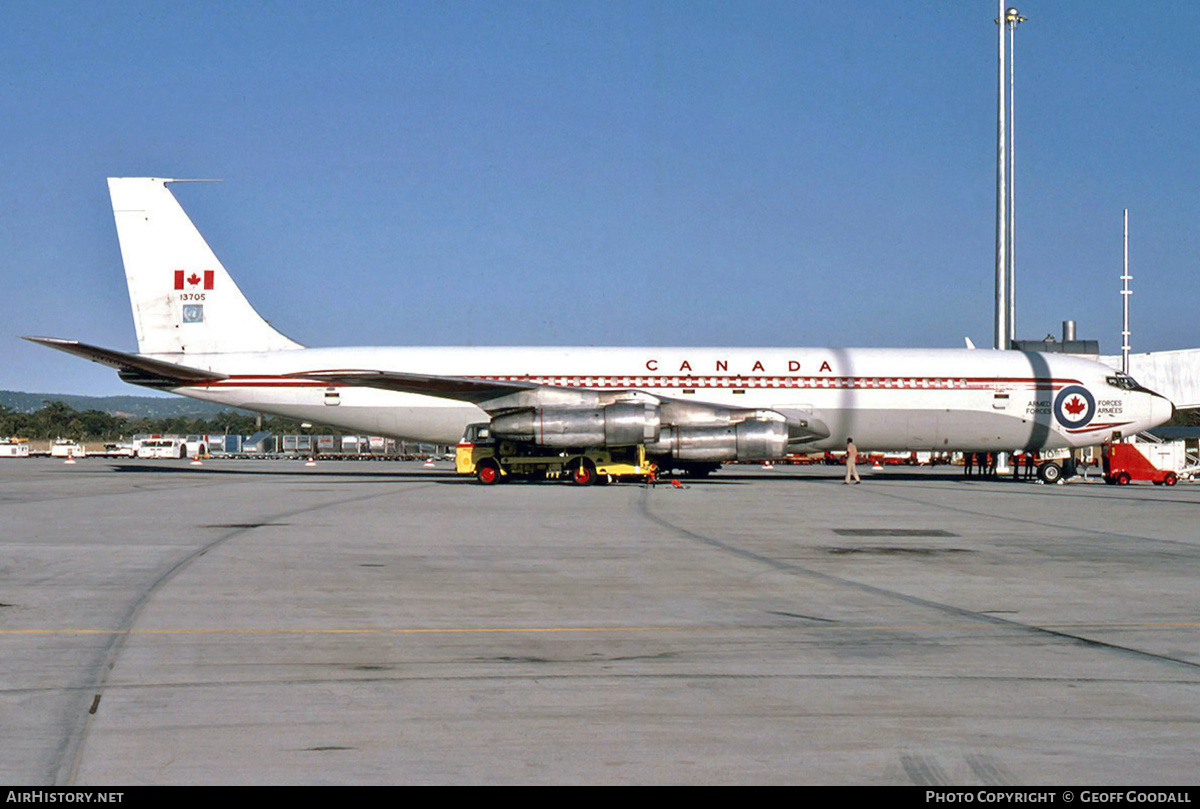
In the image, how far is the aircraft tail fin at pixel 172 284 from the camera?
109 ft

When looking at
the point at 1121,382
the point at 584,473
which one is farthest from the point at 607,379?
the point at 1121,382

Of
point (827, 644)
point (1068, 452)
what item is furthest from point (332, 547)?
point (1068, 452)

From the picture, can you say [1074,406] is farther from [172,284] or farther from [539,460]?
[172,284]

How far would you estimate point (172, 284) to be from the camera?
3338cm

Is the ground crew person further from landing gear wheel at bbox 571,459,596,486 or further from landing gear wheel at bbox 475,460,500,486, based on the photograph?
landing gear wheel at bbox 475,460,500,486

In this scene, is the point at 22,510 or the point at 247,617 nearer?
the point at 247,617

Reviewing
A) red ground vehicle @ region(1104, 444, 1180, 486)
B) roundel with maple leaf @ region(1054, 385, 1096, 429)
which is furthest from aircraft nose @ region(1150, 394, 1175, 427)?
roundel with maple leaf @ region(1054, 385, 1096, 429)

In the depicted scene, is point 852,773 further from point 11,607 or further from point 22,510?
point 22,510

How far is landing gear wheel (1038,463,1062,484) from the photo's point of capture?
113 feet

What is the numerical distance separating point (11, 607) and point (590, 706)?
19.2 feet

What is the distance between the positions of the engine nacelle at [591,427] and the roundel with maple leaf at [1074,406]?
44.0ft

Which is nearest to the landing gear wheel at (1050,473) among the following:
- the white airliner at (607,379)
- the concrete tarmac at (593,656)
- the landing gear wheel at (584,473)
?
the white airliner at (607,379)

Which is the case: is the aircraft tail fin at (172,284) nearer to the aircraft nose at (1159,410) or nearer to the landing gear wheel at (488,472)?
the landing gear wheel at (488,472)

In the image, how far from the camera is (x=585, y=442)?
28.5 m
